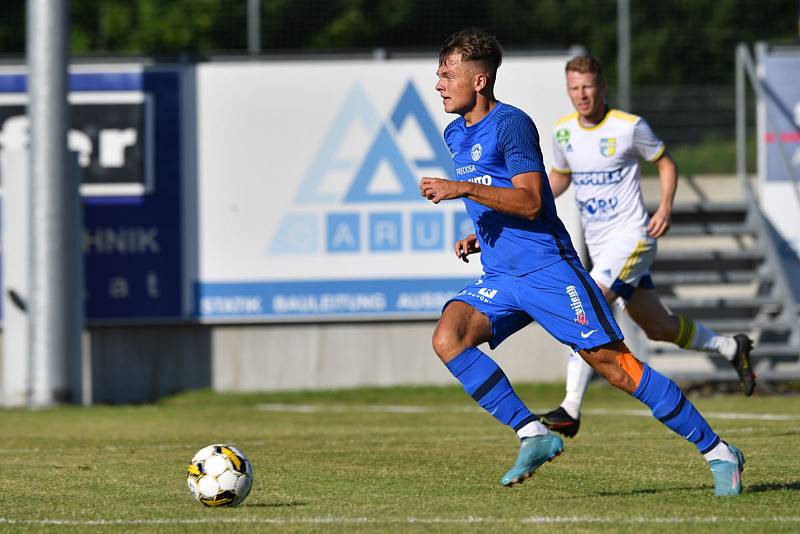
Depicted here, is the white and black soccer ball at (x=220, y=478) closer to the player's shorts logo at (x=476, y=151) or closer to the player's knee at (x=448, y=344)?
the player's knee at (x=448, y=344)

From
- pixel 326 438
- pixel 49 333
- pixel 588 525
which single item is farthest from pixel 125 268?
pixel 588 525

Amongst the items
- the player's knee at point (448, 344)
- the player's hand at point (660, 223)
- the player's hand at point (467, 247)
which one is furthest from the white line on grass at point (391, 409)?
the player's knee at point (448, 344)

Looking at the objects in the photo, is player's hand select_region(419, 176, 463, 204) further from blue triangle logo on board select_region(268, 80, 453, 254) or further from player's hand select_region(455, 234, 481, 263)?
blue triangle logo on board select_region(268, 80, 453, 254)

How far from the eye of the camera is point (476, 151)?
6605 millimetres

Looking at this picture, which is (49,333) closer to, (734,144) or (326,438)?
(326,438)

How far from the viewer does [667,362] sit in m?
16.2

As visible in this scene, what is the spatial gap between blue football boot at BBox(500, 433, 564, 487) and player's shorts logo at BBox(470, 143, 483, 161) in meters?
1.37

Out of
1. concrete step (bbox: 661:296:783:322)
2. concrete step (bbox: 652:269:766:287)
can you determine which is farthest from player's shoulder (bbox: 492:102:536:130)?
concrete step (bbox: 652:269:766:287)

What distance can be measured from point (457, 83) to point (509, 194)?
694 millimetres

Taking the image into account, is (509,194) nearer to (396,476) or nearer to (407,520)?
(407,520)

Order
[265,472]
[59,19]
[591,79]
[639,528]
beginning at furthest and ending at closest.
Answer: [59,19], [591,79], [265,472], [639,528]

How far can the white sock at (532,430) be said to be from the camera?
20.8 ft

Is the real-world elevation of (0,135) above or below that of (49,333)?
above

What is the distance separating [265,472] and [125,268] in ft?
28.4
